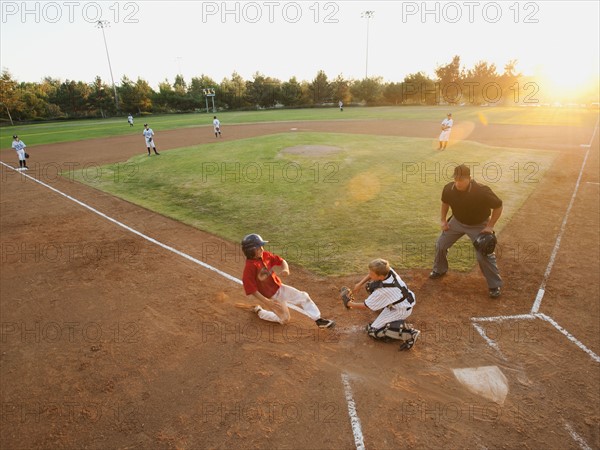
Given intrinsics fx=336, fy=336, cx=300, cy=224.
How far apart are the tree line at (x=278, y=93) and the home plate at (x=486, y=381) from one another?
84.5 m

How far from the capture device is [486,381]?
489 cm

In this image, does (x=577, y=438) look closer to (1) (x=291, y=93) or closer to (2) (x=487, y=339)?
(2) (x=487, y=339)

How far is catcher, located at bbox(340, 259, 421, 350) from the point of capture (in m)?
5.16

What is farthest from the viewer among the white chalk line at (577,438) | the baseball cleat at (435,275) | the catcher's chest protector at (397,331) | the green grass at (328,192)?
the green grass at (328,192)

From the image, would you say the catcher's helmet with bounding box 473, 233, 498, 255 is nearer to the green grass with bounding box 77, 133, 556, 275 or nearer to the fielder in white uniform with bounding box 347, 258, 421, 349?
the green grass with bounding box 77, 133, 556, 275

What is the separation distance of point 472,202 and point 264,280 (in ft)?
13.7

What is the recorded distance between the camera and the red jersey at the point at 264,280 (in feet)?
18.4

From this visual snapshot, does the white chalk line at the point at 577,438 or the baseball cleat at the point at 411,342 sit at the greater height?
the baseball cleat at the point at 411,342

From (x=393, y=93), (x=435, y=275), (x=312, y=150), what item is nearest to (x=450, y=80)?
(x=393, y=93)

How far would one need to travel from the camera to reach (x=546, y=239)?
9.34 metres

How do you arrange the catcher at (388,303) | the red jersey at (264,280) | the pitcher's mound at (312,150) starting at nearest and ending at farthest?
the catcher at (388,303)
the red jersey at (264,280)
the pitcher's mound at (312,150)

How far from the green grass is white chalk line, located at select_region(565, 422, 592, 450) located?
4.11 metres

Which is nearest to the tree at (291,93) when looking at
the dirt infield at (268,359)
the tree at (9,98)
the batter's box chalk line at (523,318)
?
the tree at (9,98)

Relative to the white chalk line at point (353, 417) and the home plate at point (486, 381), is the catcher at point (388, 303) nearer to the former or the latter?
the home plate at point (486, 381)
